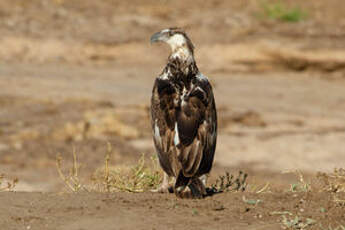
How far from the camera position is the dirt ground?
22.7ft

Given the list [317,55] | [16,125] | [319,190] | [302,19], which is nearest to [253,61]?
[317,55]

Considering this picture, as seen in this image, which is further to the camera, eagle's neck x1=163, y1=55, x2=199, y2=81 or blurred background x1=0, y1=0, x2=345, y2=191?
blurred background x1=0, y1=0, x2=345, y2=191

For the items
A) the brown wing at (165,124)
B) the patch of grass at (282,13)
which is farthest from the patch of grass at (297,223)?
the patch of grass at (282,13)

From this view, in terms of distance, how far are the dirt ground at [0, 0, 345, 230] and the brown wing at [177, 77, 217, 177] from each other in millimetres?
301

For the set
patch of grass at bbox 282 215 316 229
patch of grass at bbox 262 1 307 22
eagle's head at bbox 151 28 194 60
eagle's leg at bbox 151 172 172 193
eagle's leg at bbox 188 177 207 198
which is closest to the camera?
patch of grass at bbox 282 215 316 229

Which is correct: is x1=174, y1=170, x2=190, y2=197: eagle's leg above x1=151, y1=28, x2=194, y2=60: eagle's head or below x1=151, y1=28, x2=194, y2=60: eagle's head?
below

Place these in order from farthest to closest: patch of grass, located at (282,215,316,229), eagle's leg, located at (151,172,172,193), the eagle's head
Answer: the eagle's head → eagle's leg, located at (151,172,172,193) → patch of grass, located at (282,215,316,229)

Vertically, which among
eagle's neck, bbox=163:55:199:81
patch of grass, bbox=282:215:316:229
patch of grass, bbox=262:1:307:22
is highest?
patch of grass, bbox=262:1:307:22

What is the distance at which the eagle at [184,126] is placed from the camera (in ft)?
24.0

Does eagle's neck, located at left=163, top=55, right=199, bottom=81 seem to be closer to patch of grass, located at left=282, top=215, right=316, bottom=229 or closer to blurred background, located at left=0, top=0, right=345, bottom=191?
patch of grass, located at left=282, top=215, right=316, bottom=229

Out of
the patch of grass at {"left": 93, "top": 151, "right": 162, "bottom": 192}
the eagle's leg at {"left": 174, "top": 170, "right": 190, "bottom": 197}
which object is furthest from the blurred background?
the eagle's leg at {"left": 174, "top": 170, "right": 190, "bottom": 197}

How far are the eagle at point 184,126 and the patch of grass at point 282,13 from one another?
21265mm

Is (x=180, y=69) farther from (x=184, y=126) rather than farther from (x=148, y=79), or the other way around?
(x=148, y=79)

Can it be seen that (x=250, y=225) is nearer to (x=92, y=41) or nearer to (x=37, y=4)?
(x=92, y=41)
